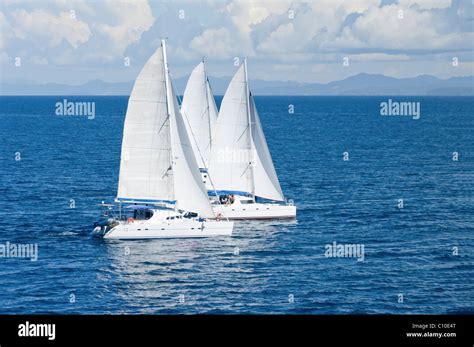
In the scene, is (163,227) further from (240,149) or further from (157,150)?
(240,149)

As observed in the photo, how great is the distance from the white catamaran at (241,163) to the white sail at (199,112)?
426 centimetres

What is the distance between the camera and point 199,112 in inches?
3027

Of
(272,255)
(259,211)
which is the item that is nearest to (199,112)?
(259,211)

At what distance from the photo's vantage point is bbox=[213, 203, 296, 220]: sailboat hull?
70.2 metres

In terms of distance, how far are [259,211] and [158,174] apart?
446 inches

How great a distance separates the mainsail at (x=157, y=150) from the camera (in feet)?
201

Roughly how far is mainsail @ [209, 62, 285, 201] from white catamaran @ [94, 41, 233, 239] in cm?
814

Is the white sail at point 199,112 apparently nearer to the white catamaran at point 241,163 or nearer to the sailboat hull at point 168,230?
the white catamaran at point 241,163

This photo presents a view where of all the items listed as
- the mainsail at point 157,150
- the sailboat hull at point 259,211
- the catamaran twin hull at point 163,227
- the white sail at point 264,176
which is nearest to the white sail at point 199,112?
the white sail at point 264,176

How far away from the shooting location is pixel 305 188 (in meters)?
90.6

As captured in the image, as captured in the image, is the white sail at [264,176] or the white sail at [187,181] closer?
the white sail at [187,181]

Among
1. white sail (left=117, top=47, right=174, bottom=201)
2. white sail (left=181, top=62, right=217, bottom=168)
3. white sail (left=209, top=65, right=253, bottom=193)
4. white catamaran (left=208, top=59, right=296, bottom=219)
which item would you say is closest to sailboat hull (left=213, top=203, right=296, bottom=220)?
white catamaran (left=208, top=59, right=296, bottom=219)

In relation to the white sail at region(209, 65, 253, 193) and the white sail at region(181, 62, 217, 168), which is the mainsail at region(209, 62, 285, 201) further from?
the white sail at region(181, 62, 217, 168)
